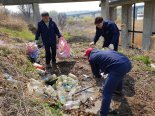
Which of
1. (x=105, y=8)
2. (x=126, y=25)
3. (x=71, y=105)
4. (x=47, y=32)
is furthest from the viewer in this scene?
(x=105, y=8)

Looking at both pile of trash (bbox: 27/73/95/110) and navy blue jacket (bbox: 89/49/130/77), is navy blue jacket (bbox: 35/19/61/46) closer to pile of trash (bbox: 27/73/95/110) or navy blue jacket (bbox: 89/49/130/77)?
pile of trash (bbox: 27/73/95/110)

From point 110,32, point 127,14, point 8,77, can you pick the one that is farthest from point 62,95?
point 127,14

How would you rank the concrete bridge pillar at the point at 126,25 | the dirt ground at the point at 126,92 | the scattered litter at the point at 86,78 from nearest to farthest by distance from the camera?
the dirt ground at the point at 126,92, the scattered litter at the point at 86,78, the concrete bridge pillar at the point at 126,25

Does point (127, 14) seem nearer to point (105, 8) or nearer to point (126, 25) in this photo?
point (126, 25)

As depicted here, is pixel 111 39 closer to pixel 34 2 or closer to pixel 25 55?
pixel 25 55

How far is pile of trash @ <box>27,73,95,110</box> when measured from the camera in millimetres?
4688

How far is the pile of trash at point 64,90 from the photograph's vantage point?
469 cm

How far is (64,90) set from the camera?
522 cm

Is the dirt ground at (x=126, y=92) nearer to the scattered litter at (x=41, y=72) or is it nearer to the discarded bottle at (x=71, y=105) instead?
the discarded bottle at (x=71, y=105)

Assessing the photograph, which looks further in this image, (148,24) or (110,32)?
(148,24)

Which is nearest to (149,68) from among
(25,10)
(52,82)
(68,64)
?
(68,64)

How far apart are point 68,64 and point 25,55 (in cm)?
124

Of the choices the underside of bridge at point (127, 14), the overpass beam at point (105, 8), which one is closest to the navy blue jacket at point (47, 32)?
the underside of bridge at point (127, 14)

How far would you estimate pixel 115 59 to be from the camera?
4.02 m
